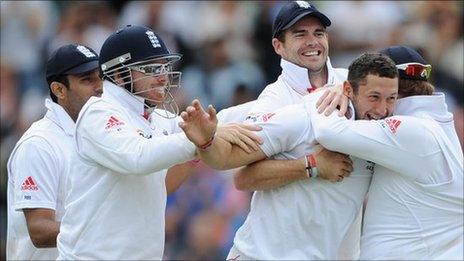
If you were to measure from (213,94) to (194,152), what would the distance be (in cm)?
584

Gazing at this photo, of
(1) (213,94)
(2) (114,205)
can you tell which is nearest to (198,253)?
(1) (213,94)

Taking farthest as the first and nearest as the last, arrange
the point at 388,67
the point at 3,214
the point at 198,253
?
the point at 3,214 < the point at 198,253 < the point at 388,67

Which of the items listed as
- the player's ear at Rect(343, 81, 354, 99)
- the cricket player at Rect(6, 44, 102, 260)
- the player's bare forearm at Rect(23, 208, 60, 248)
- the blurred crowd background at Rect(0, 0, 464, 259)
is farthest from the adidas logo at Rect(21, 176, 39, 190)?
the blurred crowd background at Rect(0, 0, 464, 259)

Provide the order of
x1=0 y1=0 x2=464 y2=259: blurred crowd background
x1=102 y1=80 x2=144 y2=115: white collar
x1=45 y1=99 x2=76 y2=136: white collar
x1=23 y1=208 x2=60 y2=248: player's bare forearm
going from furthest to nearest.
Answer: x1=0 y1=0 x2=464 y2=259: blurred crowd background, x1=45 y1=99 x2=76 y2=136: white collar, x1=23 y1=208 x2=60 y2=248: player's bare forearm, x1=102 y1=80 x2=144 y2=115: white collar

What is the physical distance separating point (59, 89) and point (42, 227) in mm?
965

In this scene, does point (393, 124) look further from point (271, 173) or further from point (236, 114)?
point (236, 114)

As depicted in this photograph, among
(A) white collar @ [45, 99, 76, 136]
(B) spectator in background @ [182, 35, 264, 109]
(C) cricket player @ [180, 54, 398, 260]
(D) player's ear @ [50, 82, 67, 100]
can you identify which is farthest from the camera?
(B) spectator in background @ [182, 35, 264, 109]

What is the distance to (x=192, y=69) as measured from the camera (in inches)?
488

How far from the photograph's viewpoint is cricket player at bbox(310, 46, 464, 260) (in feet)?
20.4

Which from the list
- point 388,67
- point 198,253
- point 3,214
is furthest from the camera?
point 3,214

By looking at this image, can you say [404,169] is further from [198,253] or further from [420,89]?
[198,253]

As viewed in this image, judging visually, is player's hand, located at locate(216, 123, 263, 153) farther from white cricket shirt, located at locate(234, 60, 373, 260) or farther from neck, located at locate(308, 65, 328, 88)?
neck, located at locate(308, 65, 328, 88)

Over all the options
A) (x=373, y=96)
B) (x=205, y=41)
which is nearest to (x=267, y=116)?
(x=373, y=96)

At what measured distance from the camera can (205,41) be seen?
12523mm
